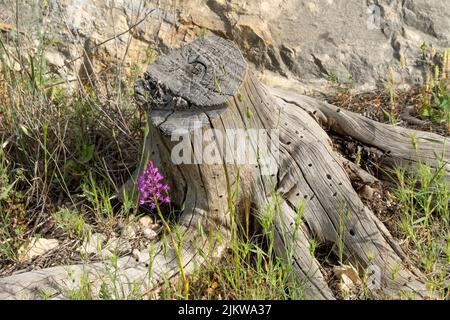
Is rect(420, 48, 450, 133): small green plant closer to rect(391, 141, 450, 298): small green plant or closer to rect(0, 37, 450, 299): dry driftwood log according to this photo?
rect(391, 141, 450, 298): small green plant

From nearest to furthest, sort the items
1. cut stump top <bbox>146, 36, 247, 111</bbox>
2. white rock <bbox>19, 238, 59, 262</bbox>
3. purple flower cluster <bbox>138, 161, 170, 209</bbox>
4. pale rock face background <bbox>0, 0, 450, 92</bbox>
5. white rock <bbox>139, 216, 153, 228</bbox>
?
purple flower cluster <bbox>138, 161, 170, 209</bbox> → cut stump top <bbox>146, 36, 247, 111</bbox> → white rock <bbox>19, 238, 59, 262</bbox> → white rock <bbox>139, 216, 153, 228</bbox> → pale rock face background <bbox>0, 0, 450, 92</bbox>

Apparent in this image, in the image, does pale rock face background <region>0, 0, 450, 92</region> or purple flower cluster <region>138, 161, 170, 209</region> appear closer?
purple flower cluster <region>138, 161, 170, 209</region>

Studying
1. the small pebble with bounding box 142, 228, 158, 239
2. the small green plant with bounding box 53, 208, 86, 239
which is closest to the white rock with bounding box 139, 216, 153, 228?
the small pebble with bounding box 142, 228, 158, 239

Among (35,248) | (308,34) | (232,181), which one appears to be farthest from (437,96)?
(35,248)

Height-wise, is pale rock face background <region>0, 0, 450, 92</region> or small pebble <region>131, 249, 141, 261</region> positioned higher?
pale rock face background <region>0, 0, 450, 92</region>

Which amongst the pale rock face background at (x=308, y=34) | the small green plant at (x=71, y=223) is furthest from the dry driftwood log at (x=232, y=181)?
the pale rock face background at (x=308, y=34)

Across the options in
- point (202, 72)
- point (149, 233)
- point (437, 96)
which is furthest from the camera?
point (437, 96)

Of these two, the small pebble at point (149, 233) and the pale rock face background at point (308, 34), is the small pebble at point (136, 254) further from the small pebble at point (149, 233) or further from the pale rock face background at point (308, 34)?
the pale rock face background at point (308, 34)

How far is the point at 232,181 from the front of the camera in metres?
3.68

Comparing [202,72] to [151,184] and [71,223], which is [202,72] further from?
[71,223]

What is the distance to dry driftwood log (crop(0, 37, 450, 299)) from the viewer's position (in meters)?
3.44

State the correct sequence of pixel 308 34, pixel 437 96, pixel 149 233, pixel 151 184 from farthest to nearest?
pixel 308 34
pixel 437 96
pixel 149 233
pixel 151 184

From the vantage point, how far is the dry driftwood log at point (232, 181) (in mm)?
3436

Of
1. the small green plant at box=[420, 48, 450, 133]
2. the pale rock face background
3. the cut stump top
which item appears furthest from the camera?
the pale rock face background
